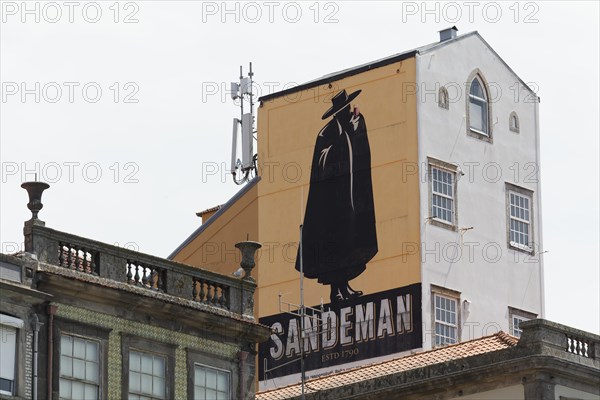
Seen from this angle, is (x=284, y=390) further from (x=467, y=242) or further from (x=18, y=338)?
(x=467, y=242)

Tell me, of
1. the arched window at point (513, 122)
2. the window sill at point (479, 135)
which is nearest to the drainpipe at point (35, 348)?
the window sill at point (479, 135)

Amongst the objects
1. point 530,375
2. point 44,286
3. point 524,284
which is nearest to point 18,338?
point 44,286

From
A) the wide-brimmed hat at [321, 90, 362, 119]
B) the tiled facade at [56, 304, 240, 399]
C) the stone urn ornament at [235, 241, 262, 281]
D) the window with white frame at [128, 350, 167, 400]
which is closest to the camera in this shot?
the tiled facade at [56, 304, 240, 399]

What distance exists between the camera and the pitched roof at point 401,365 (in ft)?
183

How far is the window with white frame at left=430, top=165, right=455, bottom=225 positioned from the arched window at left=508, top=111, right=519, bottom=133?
4431 millimetres

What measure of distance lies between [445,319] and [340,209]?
570cm

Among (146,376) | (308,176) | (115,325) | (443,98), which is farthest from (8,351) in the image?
(443,98)

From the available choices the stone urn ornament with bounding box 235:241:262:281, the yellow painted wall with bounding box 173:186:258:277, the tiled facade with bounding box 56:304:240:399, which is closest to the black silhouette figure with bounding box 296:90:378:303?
the yellow painted wall with bounding box 173:186:258:277

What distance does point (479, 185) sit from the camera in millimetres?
78125

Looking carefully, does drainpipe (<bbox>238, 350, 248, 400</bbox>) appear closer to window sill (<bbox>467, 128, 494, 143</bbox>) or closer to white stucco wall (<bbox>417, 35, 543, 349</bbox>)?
white stucco wall (<bbox>417, 35, 543, 349</bbox>)

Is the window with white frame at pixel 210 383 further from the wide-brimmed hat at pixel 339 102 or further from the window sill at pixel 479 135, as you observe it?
the window sill at pixel 479 135

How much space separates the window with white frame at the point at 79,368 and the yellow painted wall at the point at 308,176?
28.8 meters

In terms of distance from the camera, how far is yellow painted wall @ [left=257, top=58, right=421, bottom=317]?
247 feet

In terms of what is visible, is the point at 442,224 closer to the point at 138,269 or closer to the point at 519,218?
the point at 519,218
